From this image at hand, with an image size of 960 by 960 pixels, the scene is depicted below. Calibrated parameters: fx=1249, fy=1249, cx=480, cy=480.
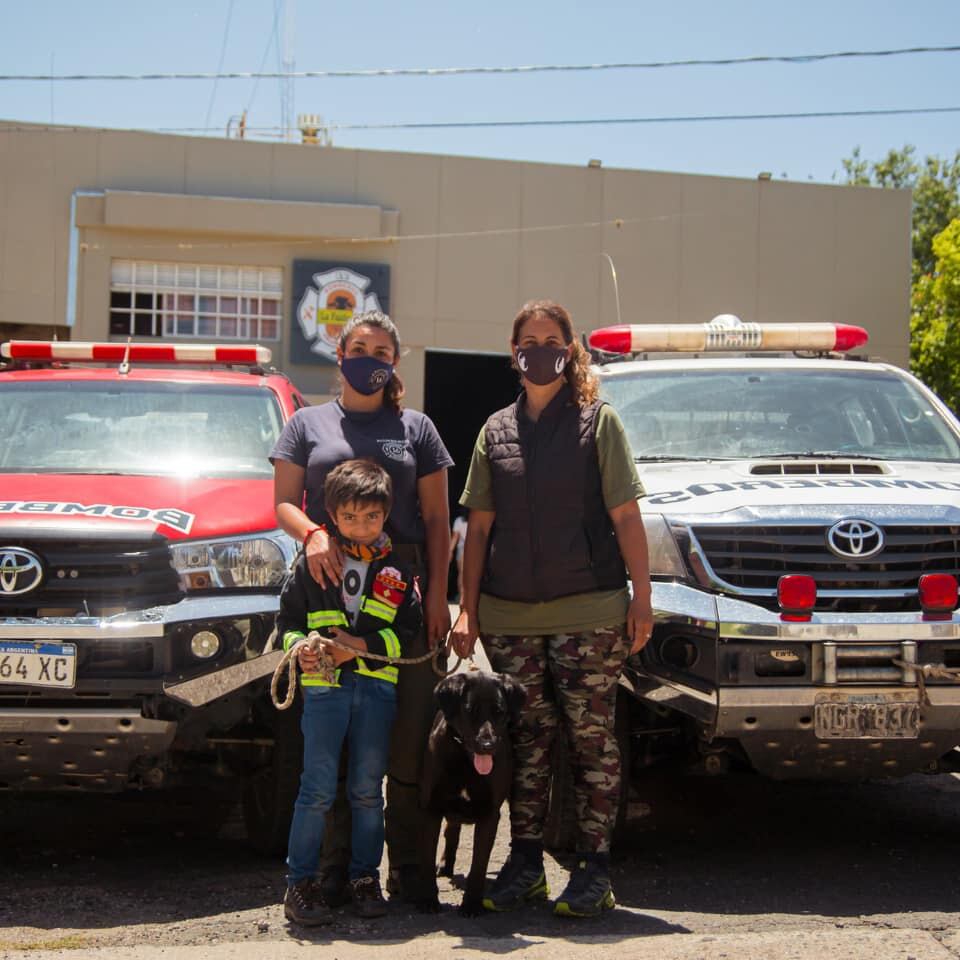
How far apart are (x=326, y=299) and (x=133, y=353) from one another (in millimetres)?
13041

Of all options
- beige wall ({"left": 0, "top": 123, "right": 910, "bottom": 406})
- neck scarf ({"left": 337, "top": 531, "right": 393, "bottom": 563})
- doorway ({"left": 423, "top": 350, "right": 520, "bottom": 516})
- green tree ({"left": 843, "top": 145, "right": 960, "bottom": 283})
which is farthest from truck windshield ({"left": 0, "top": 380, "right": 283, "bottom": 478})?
green tree ({"left": 843, "top": 145, "right": 960, "bottom": 283})

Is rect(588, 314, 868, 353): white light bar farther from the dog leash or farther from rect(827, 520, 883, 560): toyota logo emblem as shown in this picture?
the dog leash

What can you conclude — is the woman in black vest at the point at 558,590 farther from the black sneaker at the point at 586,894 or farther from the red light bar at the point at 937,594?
the red light bar at the point at 937,594

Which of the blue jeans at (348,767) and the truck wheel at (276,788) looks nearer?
the blue jeans at (348,767)

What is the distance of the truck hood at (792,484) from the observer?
15.2ft

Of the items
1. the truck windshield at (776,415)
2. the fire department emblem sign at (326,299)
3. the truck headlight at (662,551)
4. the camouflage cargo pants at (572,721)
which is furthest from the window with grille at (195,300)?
the camouflage cargo pants at (572,721)

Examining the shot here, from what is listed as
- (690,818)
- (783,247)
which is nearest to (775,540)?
(690,818)

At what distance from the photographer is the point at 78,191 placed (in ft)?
61.2

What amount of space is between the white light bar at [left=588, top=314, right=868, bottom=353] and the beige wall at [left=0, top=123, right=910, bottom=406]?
12.7 m

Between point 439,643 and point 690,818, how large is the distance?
7.36 feet

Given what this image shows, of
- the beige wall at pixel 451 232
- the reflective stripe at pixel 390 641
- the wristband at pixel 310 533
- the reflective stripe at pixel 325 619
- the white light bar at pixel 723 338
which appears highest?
the beige wall at pixel 451 232

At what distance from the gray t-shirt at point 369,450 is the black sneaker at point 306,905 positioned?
3.94 ft

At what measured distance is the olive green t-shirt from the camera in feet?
14.1

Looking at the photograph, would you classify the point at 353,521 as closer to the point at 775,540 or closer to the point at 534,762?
the point at 534,762
